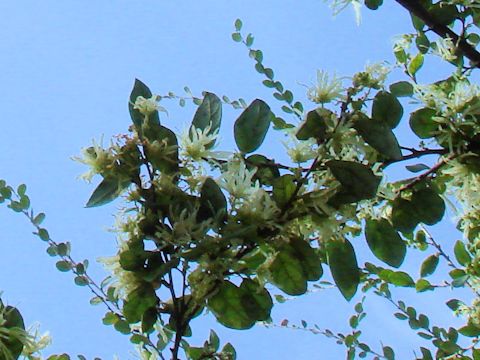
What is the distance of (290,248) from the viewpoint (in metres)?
0.85

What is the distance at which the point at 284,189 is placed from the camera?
0.81 metres

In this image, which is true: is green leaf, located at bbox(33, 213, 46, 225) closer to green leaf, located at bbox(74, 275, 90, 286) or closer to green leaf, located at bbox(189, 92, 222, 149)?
green leaf, located at bbox(74, 275, 90, 286)

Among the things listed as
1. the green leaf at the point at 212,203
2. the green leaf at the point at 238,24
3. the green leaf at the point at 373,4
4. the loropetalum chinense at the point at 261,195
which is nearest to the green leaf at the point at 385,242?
the loropetalum chinense at the point at 261,195

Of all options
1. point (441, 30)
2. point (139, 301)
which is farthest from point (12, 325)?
point (441, 30)

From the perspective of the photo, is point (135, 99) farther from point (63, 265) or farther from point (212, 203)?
point (63, 265)

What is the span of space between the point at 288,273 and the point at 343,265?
0.26ft

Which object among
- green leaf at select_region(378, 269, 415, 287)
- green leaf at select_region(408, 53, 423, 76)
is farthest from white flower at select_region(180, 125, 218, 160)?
green leaf at select_region(378, 269, 415, 287)

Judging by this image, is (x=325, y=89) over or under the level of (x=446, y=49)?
under

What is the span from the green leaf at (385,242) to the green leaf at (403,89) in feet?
0.52

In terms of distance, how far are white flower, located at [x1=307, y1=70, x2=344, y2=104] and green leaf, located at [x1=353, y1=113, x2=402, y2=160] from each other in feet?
0.12

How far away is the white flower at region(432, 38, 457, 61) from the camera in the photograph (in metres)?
1.21

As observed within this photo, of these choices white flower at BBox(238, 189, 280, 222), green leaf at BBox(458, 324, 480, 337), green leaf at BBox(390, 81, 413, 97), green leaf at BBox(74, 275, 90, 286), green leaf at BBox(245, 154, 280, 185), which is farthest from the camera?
green leaf at BBox(458, 324, 480, 337)

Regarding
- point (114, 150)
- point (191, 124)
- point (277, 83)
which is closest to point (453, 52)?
point (277, 83)

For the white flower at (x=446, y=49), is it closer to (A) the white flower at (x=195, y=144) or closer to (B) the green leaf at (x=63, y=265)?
(A) the white flower at (x=195, y=144)
